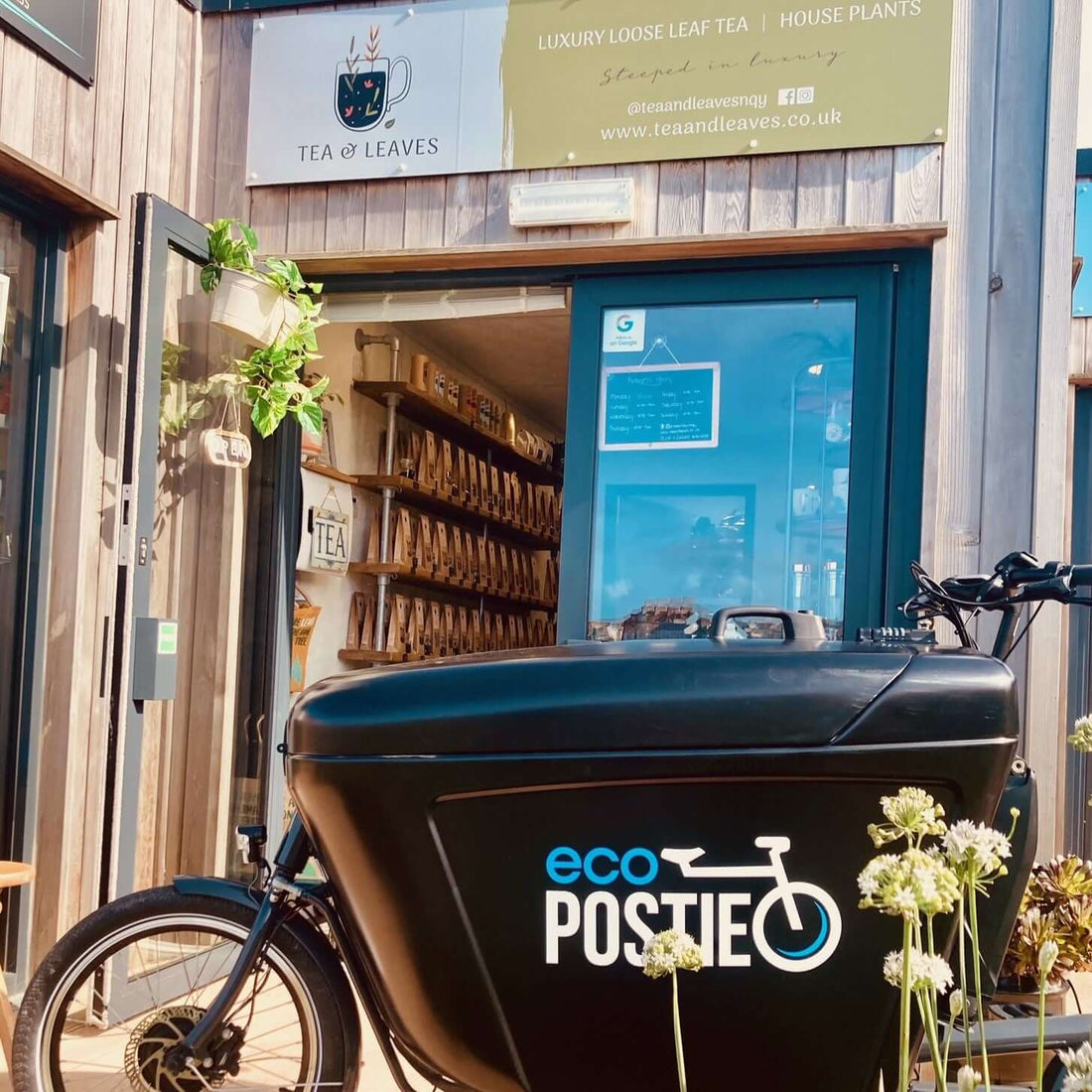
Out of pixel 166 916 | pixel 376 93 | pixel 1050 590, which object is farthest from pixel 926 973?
A: pixel 376 93

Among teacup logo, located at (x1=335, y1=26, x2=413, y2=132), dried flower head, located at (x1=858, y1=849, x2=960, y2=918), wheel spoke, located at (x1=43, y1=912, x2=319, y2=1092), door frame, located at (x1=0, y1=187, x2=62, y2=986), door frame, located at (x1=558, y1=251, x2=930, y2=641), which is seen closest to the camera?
dried flower head, located at (x1=858, y1=849, x2=960, y2=918)

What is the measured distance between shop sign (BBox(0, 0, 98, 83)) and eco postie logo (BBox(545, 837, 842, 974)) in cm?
258

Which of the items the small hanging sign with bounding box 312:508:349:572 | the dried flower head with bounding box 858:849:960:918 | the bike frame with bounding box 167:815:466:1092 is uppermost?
the small hanging sign with bounding box 312:508:349:572

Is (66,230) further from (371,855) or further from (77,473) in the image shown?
(371,855)

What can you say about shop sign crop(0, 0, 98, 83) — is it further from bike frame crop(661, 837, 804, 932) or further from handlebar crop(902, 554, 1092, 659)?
bike frame crop(661, 837, 804, 932)

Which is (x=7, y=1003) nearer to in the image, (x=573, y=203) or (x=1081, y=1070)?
(x=1081, y=1070)

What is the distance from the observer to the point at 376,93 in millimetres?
3625

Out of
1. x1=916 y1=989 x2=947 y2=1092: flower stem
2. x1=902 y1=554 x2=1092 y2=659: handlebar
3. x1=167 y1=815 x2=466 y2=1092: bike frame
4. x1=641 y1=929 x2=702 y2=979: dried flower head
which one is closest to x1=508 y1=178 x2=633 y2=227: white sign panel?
x1=902 y1=554 x2=1092 y2=659: handlebar

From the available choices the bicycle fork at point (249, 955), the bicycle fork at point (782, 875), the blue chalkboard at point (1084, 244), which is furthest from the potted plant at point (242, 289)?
the blue chalkboard at point (1084, 244)

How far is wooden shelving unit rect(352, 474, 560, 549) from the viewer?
17.1ft

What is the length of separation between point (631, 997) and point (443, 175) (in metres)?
2.71

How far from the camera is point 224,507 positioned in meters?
3.81

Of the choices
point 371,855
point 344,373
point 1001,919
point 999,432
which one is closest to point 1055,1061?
point 1001,919

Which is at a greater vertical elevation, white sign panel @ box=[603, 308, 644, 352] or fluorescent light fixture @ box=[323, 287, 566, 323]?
fluorescent light fixture @ box=[323, 287, 566, 323]
